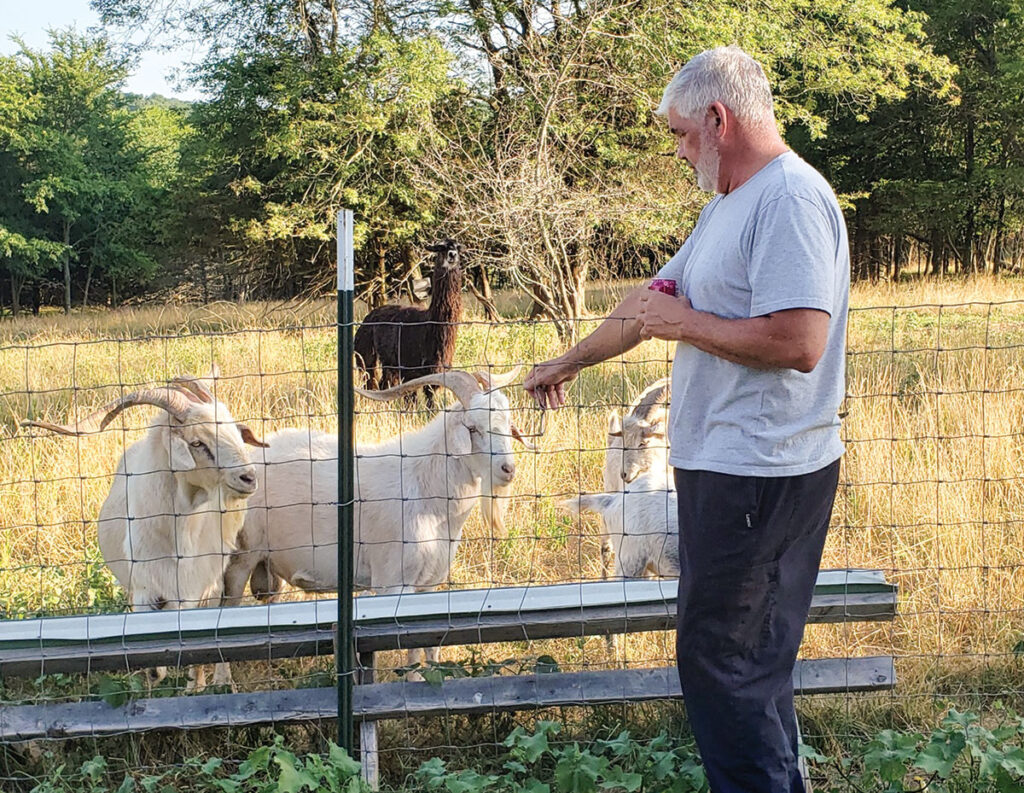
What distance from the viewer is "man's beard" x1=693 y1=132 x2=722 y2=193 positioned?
254 cm

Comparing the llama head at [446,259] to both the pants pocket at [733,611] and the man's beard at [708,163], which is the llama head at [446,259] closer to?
the man's beard at [708,163]

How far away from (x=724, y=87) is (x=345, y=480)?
1.79 metres

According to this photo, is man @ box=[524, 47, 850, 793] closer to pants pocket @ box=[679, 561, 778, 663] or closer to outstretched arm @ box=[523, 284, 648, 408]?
pants pocket @ box=[679, 561, 778, 663]

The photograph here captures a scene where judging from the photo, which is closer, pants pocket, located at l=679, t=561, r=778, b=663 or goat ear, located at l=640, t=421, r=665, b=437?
pants pocket, located at l=679, t=561, r=778, b=663

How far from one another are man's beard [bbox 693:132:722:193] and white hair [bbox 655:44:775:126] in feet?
0.22

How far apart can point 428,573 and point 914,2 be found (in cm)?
3281

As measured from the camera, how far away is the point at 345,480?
344 centimetres

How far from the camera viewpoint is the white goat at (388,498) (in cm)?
513

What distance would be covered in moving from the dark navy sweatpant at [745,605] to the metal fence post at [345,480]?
124 cm

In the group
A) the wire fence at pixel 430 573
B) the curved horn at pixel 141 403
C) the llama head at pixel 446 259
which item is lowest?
the wire fence at pixel 430 573

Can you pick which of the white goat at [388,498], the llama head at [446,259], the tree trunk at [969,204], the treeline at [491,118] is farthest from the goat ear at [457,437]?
the tree trunk at [969,204]

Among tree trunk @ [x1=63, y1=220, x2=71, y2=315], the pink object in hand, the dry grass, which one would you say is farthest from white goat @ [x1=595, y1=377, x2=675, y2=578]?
tree trunk @ [x1=63, y1=220, x2=71, y2=315]

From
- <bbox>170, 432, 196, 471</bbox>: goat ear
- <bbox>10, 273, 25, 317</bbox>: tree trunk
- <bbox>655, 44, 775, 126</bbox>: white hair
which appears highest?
<bbox>10, 273, 25, 317</bbox>: tree trunk

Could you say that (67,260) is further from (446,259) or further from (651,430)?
(651,430)
